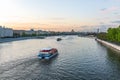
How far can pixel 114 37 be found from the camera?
5044 inches

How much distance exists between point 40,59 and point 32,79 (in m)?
21.1

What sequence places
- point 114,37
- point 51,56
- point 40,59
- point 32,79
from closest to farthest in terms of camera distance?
point 32,79 → point 40,59 → point 51,56 → point 114,37

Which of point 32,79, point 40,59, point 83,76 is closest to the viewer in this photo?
point 32,79

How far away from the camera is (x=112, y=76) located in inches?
1518

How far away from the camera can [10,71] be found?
41156mm

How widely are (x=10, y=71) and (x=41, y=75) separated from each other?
713 cm

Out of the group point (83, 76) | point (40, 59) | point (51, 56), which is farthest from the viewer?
point (51, 56)

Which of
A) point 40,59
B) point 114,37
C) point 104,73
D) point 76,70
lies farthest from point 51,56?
point 114,37

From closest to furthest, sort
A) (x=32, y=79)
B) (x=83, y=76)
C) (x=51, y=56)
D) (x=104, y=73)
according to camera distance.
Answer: (x=32, y=79), (x=83, y=76), (x=104, y=73), (x=51, y=56)

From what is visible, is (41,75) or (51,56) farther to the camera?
(51,56)

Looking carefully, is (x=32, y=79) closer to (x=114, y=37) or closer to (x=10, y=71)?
(x=10, y=71)

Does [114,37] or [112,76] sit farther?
[114,37]

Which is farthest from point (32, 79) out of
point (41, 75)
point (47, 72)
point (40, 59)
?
point (40, 59)

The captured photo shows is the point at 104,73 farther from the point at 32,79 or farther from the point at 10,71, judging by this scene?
the point at 10,71
